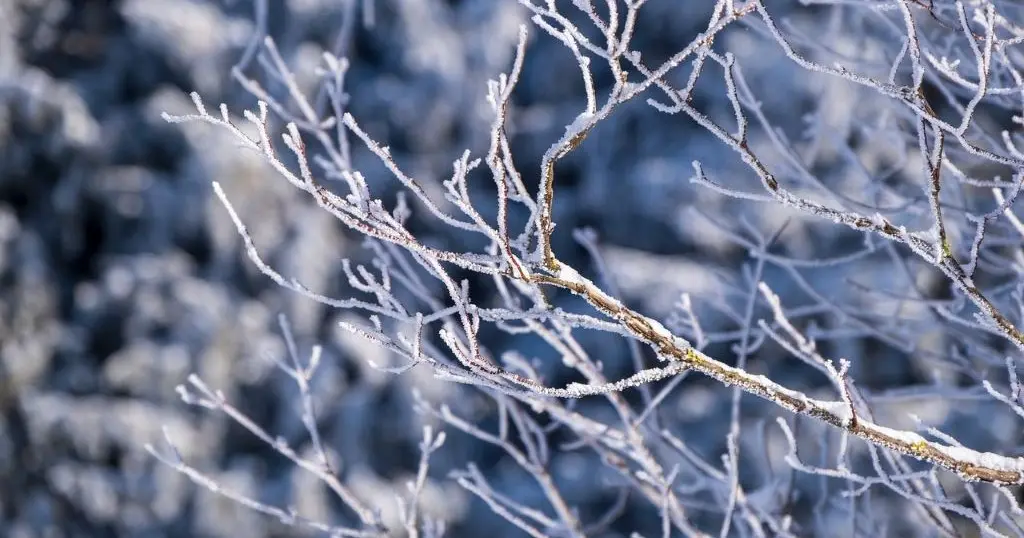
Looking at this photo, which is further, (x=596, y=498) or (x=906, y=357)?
(x=596, y=498)

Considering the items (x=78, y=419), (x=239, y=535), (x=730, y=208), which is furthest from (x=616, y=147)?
(x=78, y=419)

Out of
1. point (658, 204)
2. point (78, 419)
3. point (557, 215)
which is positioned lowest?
point (78, 419)

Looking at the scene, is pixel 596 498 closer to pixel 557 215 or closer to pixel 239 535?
pixel 557 215

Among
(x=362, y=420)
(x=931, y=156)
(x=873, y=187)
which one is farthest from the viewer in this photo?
(x=362, y=420)

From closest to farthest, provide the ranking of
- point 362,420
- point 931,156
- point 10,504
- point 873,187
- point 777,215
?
point 931,156
point 873,187
point 777,215
point 10,504
point 362,420

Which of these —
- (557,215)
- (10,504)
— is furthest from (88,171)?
(557,215)

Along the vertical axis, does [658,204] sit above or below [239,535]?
above
